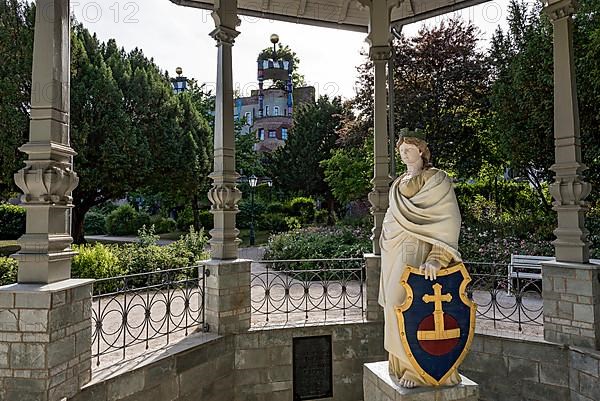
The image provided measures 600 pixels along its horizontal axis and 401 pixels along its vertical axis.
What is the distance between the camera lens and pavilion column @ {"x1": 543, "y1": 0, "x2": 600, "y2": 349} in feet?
15.4

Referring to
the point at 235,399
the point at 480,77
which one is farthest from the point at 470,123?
the point at 235,399

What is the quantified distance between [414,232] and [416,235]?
3cm

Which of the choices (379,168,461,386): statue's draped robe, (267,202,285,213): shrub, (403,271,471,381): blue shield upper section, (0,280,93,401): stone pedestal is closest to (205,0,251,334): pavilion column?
(0,280,93,401): stone pedestal

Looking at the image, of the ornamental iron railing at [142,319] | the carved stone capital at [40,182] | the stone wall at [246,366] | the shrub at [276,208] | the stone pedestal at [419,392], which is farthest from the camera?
the shrub at [276,208]

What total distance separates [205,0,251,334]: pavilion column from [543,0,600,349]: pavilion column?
384 cm

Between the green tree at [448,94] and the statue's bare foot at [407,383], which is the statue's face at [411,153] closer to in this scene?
the statue's bare foot at [407,383]

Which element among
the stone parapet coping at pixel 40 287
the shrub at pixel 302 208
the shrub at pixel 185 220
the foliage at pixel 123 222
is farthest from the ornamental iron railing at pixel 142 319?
the foliage at pixel 123 222

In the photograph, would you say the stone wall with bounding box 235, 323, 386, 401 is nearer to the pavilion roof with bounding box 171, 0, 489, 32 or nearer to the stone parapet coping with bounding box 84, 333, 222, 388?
the stone parapet coping with bounding box 84, 333, 222, 388

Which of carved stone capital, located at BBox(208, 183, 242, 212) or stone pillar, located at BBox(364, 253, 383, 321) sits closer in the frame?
carved stone capital, located at BBox(208, 183, 242, 212)

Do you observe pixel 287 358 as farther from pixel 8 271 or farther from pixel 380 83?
pixel 8 271

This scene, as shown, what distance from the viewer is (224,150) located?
564cm

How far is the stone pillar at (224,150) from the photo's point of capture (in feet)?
18.3

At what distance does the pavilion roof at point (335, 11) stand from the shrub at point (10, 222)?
59.1 feet

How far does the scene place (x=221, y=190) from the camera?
18.2 ft
